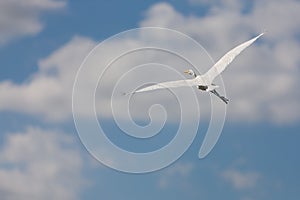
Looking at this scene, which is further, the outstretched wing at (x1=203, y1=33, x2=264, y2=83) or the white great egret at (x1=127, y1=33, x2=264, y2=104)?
the outstretched wing at (x1=203, y1=33, x2=264, y2=83)

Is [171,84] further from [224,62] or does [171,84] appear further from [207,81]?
[224,62]

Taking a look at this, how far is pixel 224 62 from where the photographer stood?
88.1 meters

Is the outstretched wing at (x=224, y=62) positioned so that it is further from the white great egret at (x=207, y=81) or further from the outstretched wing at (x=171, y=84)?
the outstretched wing at (x=171, y=84)

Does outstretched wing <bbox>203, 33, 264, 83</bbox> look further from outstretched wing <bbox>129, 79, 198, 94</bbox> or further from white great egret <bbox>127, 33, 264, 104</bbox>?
outstretched wing <bbox>129, 79, 198, 94</bbox>

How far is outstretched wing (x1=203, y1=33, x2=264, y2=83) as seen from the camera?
85062 mm

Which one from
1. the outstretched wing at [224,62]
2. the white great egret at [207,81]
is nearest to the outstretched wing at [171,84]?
the white great egret at [207,81]

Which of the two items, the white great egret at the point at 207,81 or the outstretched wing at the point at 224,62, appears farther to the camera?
the outstretched wing at the point at 224,62

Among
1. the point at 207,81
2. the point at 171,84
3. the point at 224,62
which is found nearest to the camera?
the point at 207,81

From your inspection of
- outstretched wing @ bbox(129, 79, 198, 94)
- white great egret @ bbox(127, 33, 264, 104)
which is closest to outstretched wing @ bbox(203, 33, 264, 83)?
white great egret @ bbox(127, 33, 264, 104)

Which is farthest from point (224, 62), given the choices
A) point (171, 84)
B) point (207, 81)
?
point (171, 84)

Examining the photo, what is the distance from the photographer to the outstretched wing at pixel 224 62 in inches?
3349

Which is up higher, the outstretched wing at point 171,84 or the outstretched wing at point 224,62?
the outstretched wing at point 224,62

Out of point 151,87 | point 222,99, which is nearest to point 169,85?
point 151,87

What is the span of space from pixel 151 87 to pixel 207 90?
8503 mm
